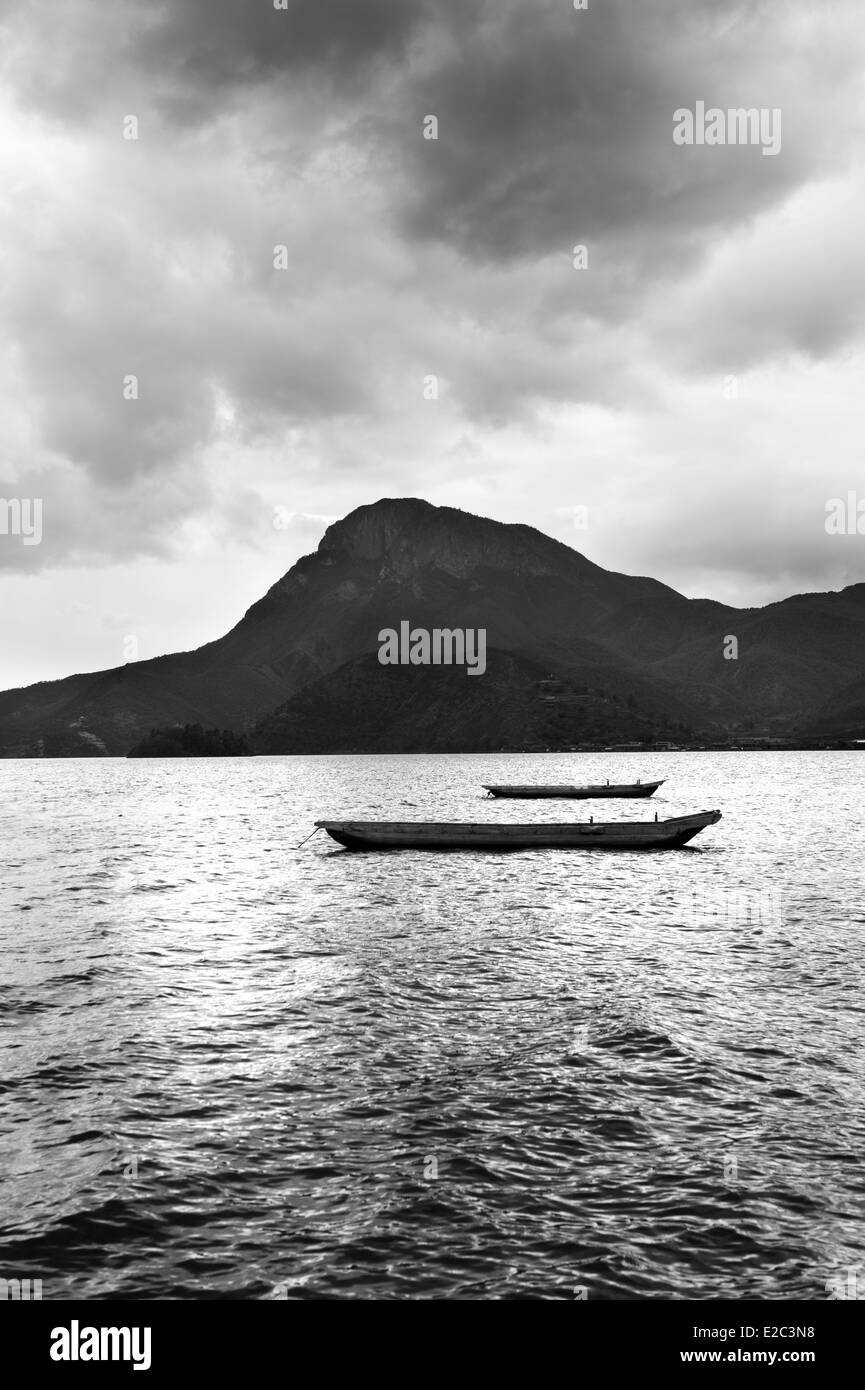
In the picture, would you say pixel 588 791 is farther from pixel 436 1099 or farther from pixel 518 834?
pixel 436 1099

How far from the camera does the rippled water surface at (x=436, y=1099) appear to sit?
483 inches

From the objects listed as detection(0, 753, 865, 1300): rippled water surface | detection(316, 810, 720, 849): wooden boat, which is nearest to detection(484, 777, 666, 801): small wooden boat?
detection(316, 810, 720, 849): wooden boat

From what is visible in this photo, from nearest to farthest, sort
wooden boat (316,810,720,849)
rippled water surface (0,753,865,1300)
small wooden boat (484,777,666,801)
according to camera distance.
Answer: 1. rippled water surface (0,753,865,1300)
2. wooden boat (316,810,720,849)
3. small wooden boat (484,777,666,801)

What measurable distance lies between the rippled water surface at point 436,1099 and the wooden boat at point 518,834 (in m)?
21.4

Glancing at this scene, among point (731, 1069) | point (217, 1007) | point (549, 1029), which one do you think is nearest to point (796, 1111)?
point (731, 1069)

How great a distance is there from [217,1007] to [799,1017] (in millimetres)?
15580

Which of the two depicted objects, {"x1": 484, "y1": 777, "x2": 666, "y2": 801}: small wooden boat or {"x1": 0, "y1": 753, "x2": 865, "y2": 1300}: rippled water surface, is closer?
{"x1": 0, "y1": 753, "x2": 865, "y2": 1300}: rippled water surface

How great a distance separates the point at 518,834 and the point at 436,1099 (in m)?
48.6

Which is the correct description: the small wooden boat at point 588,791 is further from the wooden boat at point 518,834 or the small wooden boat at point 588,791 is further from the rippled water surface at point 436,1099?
the rippled water surface at point 436,1099

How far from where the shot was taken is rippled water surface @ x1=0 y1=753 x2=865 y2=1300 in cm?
1227

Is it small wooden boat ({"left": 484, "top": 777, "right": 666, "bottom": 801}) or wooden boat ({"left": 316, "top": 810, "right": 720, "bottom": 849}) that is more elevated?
wooden boat ({"left": 316, "top": 810, "right": 720, "bottom": 849})

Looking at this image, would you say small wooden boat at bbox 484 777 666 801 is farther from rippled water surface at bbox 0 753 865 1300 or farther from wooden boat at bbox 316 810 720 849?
rippled water surface at bbox 0 753 865 1300

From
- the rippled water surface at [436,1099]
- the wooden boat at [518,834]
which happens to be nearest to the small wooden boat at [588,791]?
the wooden boat at [518,834]

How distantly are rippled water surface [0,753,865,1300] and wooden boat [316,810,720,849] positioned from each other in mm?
21441
